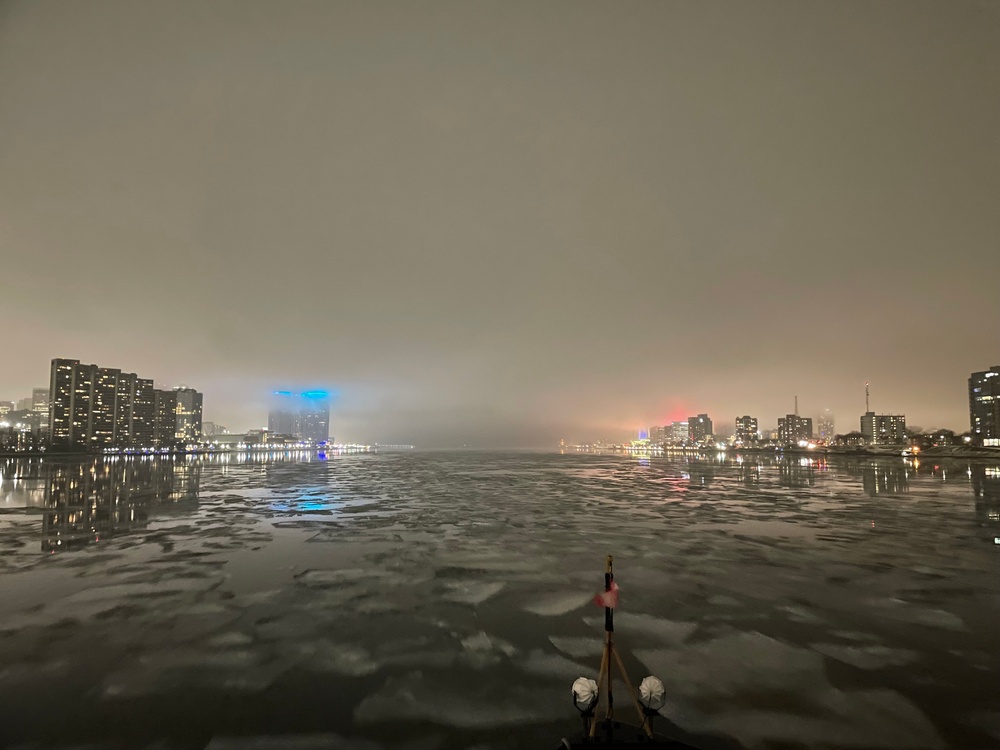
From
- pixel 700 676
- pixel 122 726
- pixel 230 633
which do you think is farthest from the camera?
pixel 230 633

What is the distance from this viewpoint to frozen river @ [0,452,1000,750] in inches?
263

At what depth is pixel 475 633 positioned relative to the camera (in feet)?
31.9

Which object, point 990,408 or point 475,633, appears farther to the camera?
point 990,408

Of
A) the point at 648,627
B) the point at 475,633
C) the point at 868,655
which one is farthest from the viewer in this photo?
the point at 648,627

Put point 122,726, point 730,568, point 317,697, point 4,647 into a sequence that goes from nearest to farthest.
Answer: point 122,726 < point 317,697 < point 4,647 < point 730,568

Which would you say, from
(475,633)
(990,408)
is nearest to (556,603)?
(475,633)

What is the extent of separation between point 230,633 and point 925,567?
18.4 meters

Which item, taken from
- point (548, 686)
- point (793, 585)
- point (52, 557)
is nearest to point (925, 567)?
point (793, 585)

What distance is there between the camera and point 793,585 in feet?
42.2

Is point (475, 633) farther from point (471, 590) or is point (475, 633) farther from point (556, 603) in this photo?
point (471, 590)

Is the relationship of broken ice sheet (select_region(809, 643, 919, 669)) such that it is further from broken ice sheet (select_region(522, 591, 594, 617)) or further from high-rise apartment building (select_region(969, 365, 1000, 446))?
high-rise apartment building (select_region(969, 365, 1000, 446))

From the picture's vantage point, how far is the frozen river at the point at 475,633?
667cm

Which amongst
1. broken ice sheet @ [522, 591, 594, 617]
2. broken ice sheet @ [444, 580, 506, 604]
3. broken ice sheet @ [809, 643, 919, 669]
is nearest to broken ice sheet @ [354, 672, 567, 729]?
broken ice sheet @ [522, 591, 594, 617]

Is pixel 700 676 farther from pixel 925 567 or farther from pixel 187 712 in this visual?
pixel 925 567
